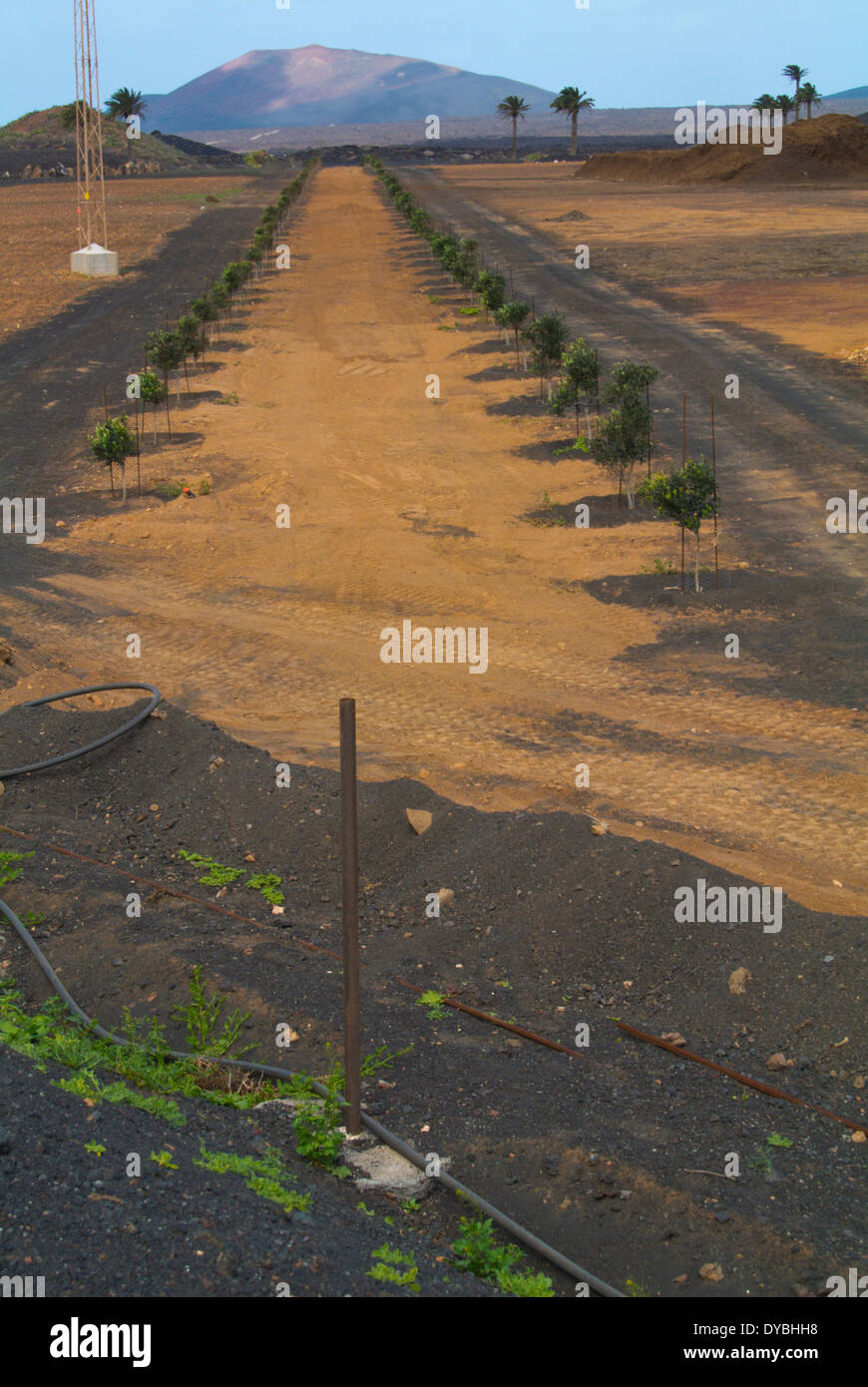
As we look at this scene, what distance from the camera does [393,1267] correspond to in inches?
230

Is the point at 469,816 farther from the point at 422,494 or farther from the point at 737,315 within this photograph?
the point at 737,315

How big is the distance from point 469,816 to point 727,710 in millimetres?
4421

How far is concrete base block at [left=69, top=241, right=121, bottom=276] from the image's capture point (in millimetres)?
50031

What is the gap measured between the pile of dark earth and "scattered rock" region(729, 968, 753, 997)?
0.04 m

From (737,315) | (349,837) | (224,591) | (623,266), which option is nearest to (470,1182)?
(349,837)

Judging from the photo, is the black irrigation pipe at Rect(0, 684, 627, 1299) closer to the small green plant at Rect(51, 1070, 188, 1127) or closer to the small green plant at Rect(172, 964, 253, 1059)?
the small green plant at Rect(172, 964, 253, 1059)

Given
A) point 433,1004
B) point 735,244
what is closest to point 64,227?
point 735,244

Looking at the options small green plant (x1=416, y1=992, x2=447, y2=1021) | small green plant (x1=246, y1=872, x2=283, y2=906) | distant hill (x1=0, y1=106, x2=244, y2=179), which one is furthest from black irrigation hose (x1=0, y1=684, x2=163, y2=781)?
distant hill (x1=0, y1=106, x2=244, y2=179)

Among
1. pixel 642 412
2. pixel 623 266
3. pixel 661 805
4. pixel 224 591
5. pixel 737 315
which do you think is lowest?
pixel 661 805

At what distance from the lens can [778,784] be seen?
12.4 metres

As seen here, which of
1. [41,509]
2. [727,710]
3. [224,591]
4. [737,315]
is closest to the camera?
[727,710]

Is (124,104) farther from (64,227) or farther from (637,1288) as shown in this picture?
(637,1288)

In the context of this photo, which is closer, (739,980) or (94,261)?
(739,980)

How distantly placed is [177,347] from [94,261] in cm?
2407
